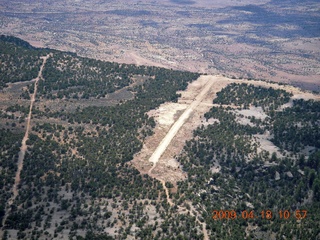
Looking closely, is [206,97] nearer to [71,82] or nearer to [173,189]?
[71,82]

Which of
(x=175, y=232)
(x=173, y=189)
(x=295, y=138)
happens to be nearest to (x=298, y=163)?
(x=295, y=138)

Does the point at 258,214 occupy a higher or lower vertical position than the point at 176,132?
lower

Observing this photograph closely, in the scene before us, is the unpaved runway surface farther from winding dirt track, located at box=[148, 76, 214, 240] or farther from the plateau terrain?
the plateau terrain

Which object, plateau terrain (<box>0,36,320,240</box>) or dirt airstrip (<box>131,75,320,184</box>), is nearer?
plateau terrain (<box>0,36,320,240</box>)

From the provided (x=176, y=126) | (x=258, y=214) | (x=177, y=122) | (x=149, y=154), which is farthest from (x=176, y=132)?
(x=258, y=214)

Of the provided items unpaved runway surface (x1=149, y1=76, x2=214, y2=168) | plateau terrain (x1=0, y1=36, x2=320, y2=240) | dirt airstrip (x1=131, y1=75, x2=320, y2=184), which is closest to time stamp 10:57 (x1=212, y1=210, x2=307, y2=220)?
plateau terrain (x1=0, y1=36, x2=320, y2=240)

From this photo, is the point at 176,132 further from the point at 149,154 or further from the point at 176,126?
the point at 149,154

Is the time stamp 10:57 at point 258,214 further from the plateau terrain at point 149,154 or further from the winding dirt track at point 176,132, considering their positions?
the winding dirt track at point 176,132

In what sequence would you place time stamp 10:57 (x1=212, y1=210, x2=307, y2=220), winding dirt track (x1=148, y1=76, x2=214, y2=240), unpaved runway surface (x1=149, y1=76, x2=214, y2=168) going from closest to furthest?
time stamp 10:57 (x1=212, y1=210, x2=307, y2=220)
winding dirt track (x1=148, y1=76, x2=214, y2=240)
unpaved runway surface (x1=149, y1=76, x2=214, y2=168)
